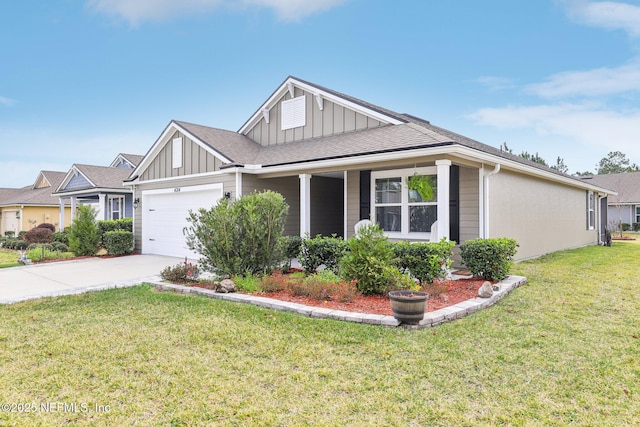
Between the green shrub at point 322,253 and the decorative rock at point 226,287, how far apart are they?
2.11m

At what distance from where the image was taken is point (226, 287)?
6902 millimetres

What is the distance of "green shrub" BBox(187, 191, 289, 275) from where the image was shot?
7531mm

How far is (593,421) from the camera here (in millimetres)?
2768

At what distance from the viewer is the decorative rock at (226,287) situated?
22.6ft

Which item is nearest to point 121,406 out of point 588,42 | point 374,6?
point 374,6

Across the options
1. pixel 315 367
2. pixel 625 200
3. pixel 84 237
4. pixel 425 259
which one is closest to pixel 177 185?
pixel 84 237

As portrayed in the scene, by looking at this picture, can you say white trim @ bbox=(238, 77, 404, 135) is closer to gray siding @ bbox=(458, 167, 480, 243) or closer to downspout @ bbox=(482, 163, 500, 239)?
gray siding @ bbox=(458, 167, 480, 243)

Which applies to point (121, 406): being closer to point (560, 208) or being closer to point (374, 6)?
point (374, 6)

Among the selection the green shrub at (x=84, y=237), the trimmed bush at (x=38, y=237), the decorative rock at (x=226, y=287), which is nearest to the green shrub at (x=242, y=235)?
the decorative rock at (x=226, y=287)

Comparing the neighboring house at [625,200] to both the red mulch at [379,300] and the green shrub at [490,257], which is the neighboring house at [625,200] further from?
the red mulch at [379,300]

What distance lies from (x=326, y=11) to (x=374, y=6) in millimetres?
1656

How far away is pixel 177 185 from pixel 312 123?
5041mm

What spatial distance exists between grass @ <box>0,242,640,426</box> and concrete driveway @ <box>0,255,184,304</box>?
6.27ft

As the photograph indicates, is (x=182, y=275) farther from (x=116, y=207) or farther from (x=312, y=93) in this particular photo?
(x=116, y=207)
